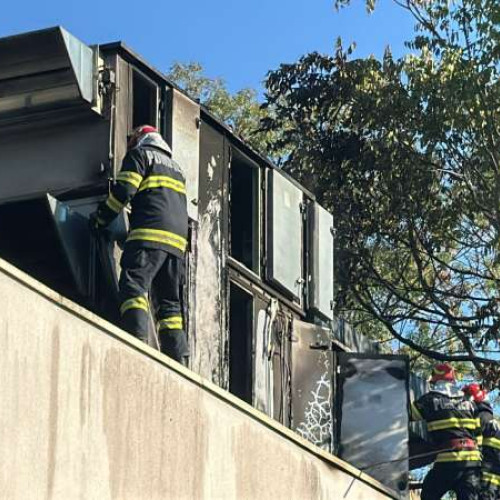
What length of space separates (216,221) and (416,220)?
913 centimetres

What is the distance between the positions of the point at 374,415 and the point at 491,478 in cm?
178

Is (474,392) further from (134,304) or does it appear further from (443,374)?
(134,304)

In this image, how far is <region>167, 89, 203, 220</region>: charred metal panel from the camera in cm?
879

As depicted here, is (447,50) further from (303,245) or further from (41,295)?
(41,295)

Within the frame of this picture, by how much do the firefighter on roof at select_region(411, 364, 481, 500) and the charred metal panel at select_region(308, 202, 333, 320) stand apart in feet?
4.43

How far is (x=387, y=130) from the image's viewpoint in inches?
664

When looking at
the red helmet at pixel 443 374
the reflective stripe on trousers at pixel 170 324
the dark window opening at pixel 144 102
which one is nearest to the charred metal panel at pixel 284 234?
the dark window opening at pixel 144 102

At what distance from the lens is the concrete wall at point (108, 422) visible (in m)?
5.44

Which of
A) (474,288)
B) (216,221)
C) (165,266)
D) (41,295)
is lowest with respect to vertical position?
(41,295)

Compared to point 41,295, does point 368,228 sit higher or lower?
higher

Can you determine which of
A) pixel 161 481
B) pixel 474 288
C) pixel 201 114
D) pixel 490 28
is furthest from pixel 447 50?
pixel 161 481

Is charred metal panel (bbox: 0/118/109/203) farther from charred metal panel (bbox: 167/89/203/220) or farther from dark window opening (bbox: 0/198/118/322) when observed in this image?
charred metal panel (bbox: 167/89/203/220)

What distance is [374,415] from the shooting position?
428 inches

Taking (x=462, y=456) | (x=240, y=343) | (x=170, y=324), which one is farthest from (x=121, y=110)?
(x=462, y=456)
